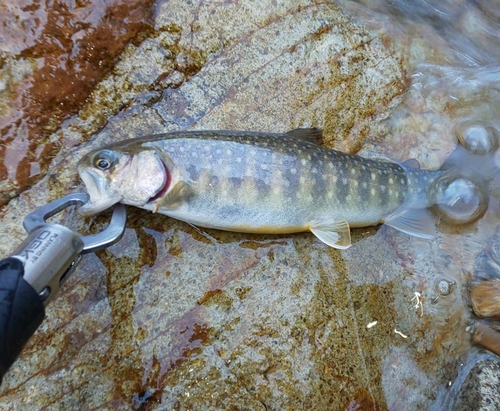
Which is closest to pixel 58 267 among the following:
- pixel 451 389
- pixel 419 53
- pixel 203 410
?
pixel 203 410

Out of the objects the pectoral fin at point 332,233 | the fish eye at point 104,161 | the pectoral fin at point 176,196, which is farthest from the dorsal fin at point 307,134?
the fish eye at point 104,161

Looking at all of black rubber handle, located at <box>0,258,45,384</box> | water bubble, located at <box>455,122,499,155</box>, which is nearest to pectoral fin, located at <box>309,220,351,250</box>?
water bubble, located at <box>455,122,499,155</box>

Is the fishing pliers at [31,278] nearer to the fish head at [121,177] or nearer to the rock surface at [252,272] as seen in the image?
the fish head at [121,177]

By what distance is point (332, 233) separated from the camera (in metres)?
3.09

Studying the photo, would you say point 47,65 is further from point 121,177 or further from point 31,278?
point 31,278

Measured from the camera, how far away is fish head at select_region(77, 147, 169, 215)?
2693 millimetres

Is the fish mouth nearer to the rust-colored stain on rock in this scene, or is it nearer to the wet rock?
the rust-colored stain on rock

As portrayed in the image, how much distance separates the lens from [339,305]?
3.14 meters

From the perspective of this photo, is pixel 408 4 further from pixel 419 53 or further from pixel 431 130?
pixel 431 130

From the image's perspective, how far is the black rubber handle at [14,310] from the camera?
1.80 metres

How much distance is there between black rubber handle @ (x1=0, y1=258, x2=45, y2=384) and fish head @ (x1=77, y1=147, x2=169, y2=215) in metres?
0.85

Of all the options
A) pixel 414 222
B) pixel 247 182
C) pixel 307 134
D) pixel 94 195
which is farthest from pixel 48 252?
pixel 414 222

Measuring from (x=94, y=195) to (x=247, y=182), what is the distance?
39.6 inches

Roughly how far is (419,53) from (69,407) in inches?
166
